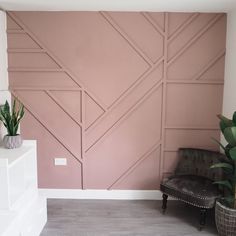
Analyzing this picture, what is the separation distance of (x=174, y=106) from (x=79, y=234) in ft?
5.96

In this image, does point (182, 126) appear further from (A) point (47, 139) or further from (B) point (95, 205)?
(A) point (47, 139)

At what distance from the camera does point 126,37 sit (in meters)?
3.19

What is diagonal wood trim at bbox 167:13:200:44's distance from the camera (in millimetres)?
3155

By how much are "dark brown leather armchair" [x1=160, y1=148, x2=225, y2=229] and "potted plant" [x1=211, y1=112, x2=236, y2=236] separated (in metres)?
0.12

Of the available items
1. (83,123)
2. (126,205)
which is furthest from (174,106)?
(126,205)

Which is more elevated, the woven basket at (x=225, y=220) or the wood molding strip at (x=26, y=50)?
the wood molding strip at (x=26, y=50)

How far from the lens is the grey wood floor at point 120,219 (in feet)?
8.90

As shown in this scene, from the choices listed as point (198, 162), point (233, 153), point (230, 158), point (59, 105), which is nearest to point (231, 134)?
point (233, 153)

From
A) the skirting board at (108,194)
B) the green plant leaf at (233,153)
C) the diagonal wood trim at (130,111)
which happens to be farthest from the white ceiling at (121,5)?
the skirting board at (108,194)

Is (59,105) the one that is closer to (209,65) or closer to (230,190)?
(209,65)

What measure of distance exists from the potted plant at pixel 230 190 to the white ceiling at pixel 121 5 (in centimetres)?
122

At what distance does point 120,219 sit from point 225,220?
109cm

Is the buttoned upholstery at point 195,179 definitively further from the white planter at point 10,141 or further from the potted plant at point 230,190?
the white planter at point 10,141

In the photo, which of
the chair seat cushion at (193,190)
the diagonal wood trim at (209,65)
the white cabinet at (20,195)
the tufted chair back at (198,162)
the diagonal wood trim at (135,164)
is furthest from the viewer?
the diagonal wood trim at (135,164)
